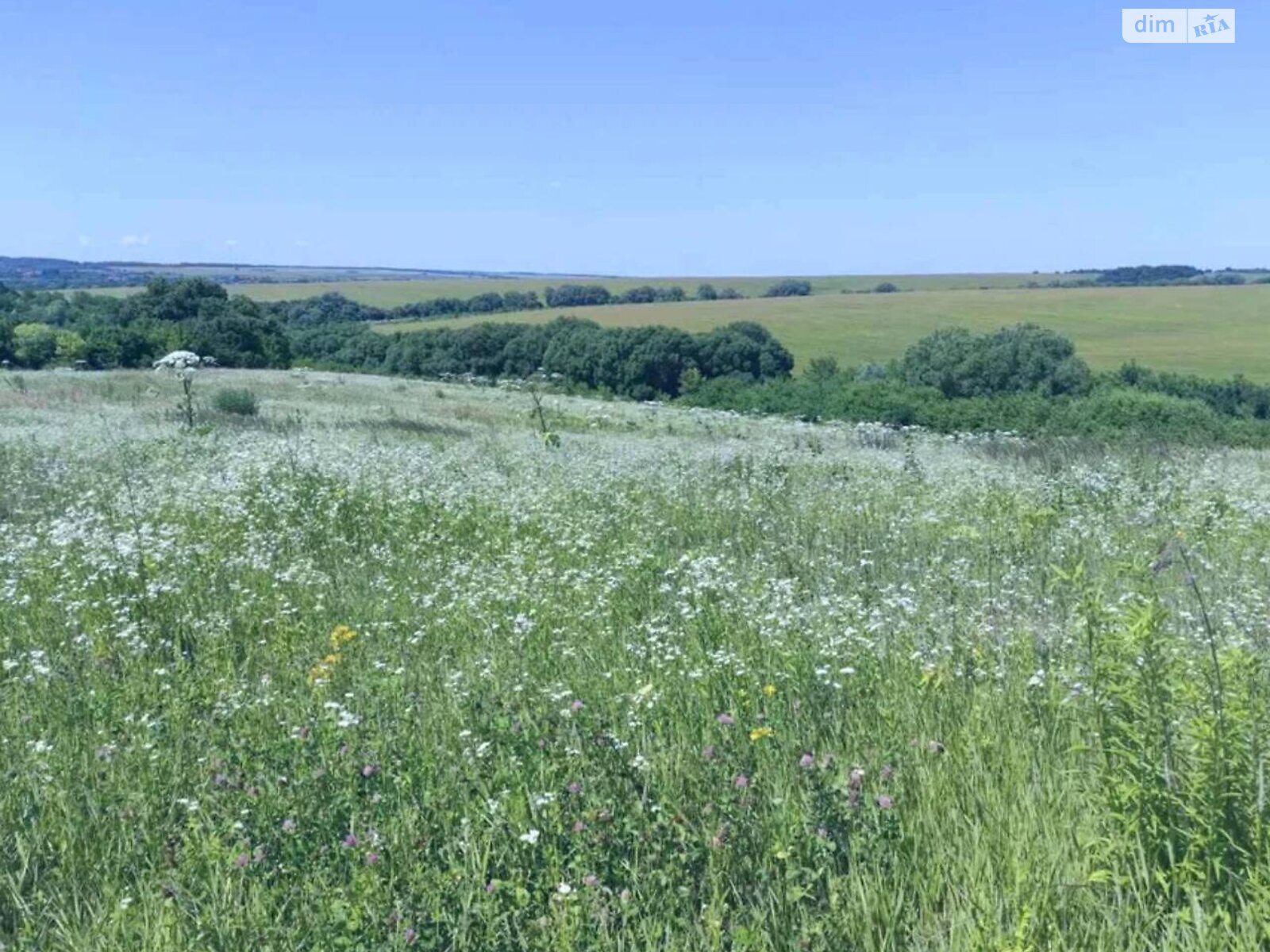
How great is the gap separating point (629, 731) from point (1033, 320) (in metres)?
76.0

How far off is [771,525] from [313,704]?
14.2 feet

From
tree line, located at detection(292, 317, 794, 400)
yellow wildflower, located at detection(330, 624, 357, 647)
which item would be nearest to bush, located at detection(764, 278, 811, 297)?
tree line, located at detection(292, 317, 794, 400)

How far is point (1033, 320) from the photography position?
2904 inches

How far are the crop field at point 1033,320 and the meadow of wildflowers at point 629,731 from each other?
161ft

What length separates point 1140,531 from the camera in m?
7.71

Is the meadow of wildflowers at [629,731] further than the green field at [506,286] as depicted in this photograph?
No

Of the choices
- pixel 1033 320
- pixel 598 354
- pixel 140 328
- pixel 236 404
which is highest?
pixel 1033 320

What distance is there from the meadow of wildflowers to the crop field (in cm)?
4917

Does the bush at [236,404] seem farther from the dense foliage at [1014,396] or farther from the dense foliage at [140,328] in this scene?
the dense foliage at [140,328]

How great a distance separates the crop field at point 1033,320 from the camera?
2327 inches

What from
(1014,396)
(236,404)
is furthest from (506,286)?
(236,404)

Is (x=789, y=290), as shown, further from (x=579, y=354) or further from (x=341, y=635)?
(x=341, y=635)

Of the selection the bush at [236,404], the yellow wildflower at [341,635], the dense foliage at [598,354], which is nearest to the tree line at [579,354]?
the dense foliage at [598,354]

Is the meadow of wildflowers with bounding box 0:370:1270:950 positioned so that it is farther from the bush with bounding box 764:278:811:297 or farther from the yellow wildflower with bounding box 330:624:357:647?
the bush with bounding box 764:278:811:297
